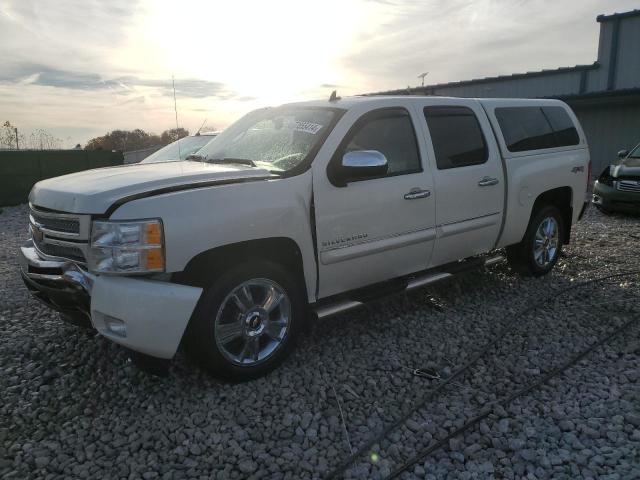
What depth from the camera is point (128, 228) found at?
276cm

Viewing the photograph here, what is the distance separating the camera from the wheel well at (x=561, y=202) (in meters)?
5.36

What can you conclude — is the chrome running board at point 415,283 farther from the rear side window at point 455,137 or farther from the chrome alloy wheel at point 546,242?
the rear side window at point 455,137

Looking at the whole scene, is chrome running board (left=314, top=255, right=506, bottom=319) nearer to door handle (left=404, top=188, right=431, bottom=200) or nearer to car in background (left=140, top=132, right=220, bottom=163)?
door handle (left=404, top=188, right=431, bottom=200)

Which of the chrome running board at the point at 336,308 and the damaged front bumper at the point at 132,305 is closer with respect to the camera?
the damaged front bumper at the point at 132,305

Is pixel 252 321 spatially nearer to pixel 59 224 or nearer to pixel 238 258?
pixel 238 258

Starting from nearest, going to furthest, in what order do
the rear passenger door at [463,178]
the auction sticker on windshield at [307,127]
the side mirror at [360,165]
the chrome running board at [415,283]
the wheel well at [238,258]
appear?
the wheel well at [238,258], the side mirror at [360,165], the chrome running board at [415,283], the auction sticker on windshield at [307,127], the rear passenger door at [463,178]

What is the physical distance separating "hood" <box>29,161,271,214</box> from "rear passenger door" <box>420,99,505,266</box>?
1.65m

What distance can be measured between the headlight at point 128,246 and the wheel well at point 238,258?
218mm

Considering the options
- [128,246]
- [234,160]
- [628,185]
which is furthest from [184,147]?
[628,185]

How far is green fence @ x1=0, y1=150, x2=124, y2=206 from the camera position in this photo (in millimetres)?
13477

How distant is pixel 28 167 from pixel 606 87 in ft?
63.4

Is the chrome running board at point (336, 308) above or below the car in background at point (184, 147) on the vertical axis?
below

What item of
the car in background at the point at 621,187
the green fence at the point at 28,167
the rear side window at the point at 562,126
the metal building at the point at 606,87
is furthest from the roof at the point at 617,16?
the green fence at the point at 28,167

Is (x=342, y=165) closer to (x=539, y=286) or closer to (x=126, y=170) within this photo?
(x=126, y=170)
